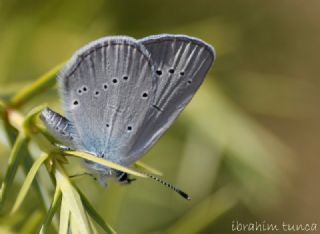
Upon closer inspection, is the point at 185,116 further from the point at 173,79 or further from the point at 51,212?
the point at 51,212

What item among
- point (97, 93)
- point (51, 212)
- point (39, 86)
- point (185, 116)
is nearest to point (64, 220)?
point (51, 212)

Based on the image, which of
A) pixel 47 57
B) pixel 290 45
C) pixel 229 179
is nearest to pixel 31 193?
pixel 47 57

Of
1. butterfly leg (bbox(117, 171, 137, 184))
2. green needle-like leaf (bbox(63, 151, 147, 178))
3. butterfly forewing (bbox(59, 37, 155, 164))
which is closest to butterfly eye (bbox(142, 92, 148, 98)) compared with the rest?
butterfly forewing (bbox(59, 37, 155, 164))

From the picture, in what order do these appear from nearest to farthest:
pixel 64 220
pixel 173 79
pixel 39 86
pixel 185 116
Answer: pixel 64 220, pixel 39 86, pixel 173 79, pixel 185 116

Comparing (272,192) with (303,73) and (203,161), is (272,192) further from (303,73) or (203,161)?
(303,73)

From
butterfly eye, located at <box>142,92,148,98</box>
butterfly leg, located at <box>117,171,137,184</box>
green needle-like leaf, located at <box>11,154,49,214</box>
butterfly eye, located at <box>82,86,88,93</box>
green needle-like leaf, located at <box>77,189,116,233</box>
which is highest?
butterfly eye, located at <box>82,86,88,93</box>

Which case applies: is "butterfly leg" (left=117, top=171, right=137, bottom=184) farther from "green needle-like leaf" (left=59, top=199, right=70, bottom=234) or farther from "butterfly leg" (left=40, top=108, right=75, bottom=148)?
"green needle-like leaf" (left=59, top=199, right=70, bottom=234)
